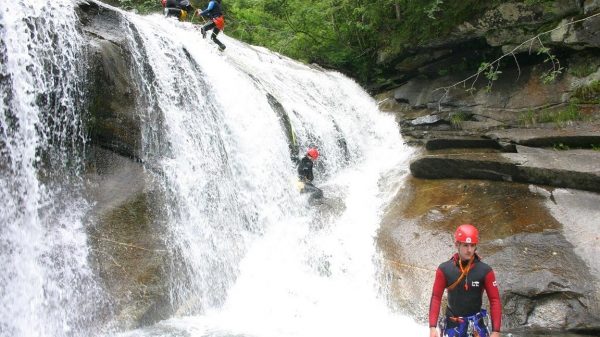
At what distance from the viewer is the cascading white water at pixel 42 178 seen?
5410mm

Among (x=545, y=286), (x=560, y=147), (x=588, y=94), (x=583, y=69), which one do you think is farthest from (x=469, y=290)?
(x=583, y=69)

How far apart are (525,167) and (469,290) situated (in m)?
5.05

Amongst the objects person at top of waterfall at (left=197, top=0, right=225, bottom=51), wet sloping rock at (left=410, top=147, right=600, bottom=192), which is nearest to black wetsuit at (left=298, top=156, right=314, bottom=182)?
wet sloping rock at (left=410, top=147, right=600, bottom=192)

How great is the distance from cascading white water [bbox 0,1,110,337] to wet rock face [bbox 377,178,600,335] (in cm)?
443

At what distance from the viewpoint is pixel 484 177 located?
8.62 meters

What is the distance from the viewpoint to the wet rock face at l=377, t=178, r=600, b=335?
5.53 m

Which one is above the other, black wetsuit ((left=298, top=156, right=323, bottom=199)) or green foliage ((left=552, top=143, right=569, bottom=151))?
green foliage ((left=552, top=143, right=569, bottom=151))

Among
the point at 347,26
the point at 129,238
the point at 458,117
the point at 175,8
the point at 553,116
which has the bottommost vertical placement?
the point at 129,238

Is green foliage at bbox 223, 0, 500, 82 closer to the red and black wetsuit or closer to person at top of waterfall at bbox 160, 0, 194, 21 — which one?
person at top of waterfall at bbox 160, 0, 194, 21

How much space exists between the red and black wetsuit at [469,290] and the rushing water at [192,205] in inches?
72.0

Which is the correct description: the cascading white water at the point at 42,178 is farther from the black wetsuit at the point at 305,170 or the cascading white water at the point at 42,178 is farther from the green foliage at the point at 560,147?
the green foliage at the point at 560,147

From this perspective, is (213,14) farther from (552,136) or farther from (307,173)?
(552,136)

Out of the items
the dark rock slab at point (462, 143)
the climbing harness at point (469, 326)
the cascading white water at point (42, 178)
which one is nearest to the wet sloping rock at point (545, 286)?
the climbing harness at point (469, 326)

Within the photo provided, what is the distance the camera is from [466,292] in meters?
3.91
